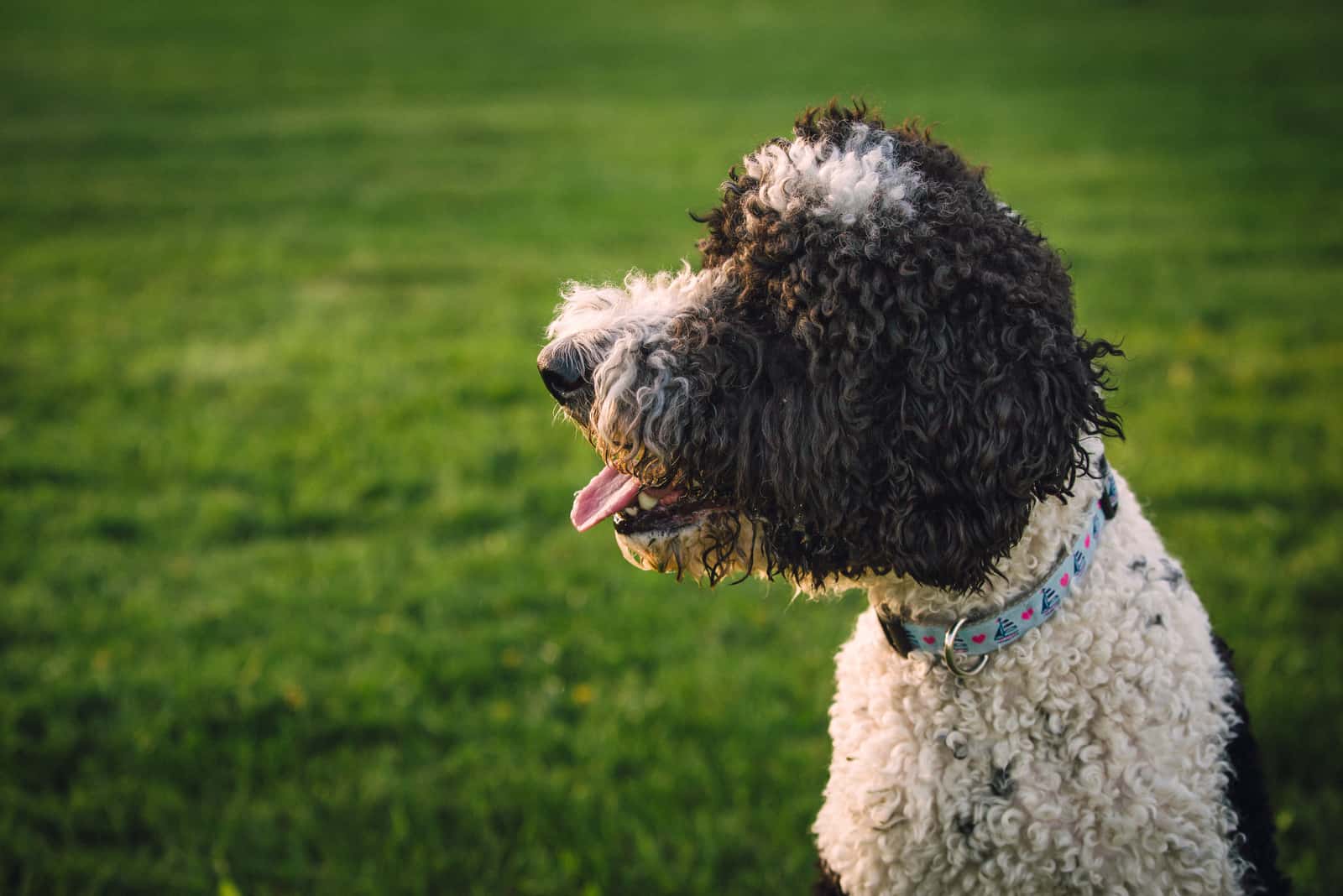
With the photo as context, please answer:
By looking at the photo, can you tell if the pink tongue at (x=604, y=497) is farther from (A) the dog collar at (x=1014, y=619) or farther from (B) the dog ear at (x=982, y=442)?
(A) the dog collar at (x=1014, y=619)

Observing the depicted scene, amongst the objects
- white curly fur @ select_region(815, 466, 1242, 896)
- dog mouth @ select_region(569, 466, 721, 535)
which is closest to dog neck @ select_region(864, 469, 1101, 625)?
white curly fur @ select_region(815, 466, 1242, 896)

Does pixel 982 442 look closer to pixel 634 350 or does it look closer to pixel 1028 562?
pixel 1028 562

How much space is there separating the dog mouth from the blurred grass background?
4.50 ft

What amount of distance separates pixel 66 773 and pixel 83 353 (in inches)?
161

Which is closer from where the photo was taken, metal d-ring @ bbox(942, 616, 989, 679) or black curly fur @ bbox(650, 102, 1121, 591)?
black curly fur @ bbox(650, 102, 1121, 591)

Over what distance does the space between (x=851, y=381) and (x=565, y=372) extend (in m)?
0.56

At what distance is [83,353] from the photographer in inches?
262

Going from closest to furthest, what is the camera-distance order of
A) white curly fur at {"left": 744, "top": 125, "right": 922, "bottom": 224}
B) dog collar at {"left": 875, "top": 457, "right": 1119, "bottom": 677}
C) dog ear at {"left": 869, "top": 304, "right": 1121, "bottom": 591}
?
dog ear at {"left": 869, "top": 304, "right": 1121, "bottom": 591}, white curly fur at {"left": 744, "top": 125, "right": 922, "bottom": 224}, dog collar at {"left": 875, "top": 457, "right": 1119, "bottom": 677}

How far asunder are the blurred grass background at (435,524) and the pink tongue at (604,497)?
137 cm

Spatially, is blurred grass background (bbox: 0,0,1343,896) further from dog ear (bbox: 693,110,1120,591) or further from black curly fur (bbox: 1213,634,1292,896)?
dog ear (bbox: 693,110,1120,591)

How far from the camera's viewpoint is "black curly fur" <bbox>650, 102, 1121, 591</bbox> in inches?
74.4

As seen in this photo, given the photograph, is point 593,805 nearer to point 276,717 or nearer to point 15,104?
point 276,717

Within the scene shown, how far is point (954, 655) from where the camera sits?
2131 mm

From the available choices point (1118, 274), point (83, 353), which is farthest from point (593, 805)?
point (1118, 274)
